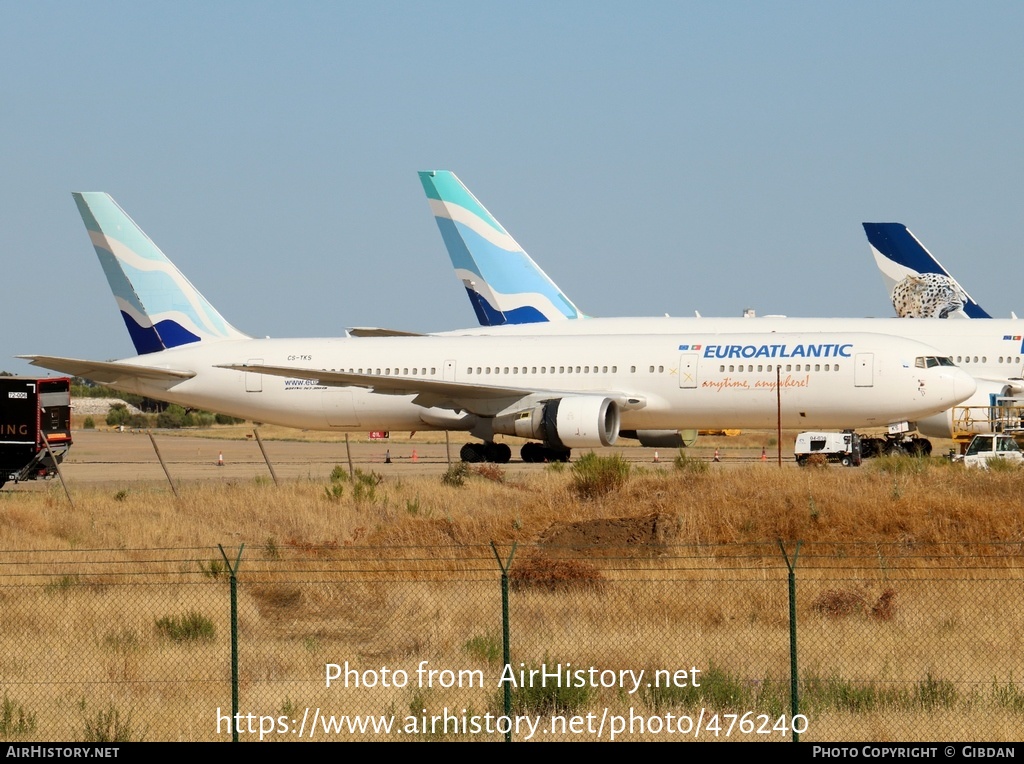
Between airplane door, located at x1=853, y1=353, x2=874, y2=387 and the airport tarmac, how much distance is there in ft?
13.2

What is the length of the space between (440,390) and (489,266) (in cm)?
1809

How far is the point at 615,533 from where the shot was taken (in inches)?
838

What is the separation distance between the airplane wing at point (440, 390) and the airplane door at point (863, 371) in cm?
551

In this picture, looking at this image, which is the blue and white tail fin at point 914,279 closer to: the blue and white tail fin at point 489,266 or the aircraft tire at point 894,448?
the blue and white tail fin at point 489,266

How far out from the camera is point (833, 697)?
504 inches

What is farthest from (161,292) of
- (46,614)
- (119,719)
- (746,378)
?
(119,719)

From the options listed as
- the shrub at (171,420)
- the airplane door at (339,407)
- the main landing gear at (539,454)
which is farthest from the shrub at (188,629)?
the shrub at (171,420)

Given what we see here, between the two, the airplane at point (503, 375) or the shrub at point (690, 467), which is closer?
the shrub at point (690, 467)

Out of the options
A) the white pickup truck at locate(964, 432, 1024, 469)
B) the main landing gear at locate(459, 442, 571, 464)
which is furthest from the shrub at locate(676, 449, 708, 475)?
the main landing gear at locate(459, 442, 571, 464)

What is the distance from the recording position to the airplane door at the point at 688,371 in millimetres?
36281

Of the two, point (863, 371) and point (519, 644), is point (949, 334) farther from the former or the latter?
point (519, 644)

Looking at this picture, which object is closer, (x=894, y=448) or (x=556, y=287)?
(x=894, y=448)

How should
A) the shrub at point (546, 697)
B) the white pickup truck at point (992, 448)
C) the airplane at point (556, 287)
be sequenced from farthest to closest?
the airplane at point (556, 287) → the white pickup truck at point (992, 448) → the shrub at point (546, 697)

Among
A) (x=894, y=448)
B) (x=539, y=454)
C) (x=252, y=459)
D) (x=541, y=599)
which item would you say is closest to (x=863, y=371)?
(x=894, y=448)
